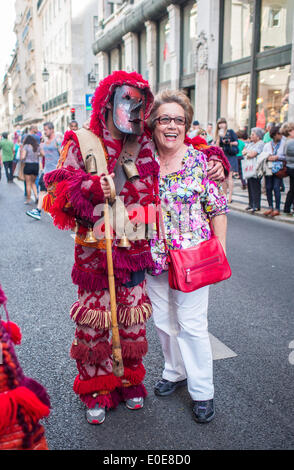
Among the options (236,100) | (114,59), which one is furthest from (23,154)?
(114,59)

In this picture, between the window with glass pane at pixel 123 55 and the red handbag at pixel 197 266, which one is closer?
the red handbag at pixel 197 266

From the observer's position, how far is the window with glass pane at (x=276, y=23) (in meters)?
12.6

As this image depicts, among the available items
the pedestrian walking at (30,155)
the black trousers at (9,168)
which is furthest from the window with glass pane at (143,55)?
the pedestrian walking at (30,155)

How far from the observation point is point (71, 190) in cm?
209

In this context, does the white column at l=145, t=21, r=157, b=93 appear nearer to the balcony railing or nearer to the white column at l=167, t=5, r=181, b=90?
the white column at l=167, t=5, r=181, b=90

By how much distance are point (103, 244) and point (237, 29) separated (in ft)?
50.7

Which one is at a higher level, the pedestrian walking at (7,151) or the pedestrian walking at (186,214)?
the pedestrian walking at (7,151)

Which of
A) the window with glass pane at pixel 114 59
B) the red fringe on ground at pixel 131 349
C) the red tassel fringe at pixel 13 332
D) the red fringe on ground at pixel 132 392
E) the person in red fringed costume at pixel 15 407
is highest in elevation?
the window with glass pane at pixel 114 59

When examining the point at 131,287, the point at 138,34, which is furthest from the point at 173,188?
the point at 138,34

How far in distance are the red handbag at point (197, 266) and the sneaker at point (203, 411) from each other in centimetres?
67

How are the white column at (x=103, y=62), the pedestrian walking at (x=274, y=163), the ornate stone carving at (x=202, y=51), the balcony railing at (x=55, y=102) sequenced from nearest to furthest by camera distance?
the pedestrian walking at (x=274, y=163) → the ornate stone carving at (x=202, y=51) → the white column at (x=103, y=62) → the balcony railing at (x=55, y=102)

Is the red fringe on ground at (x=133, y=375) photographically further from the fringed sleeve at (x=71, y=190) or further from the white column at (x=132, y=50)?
the white column at (x=132, y=50)

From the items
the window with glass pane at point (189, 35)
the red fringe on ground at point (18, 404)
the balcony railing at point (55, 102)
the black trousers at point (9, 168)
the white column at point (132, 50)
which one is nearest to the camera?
the red fringe on ground at point (18, 404)
